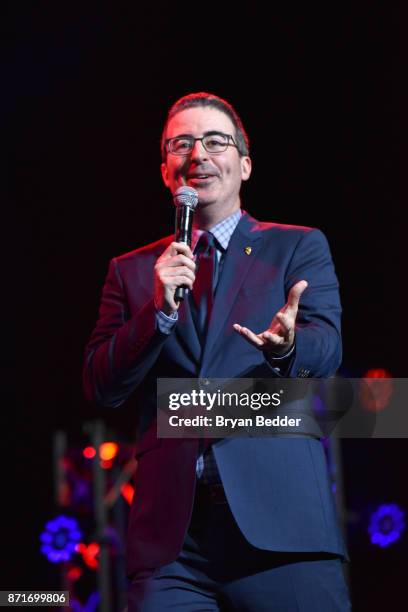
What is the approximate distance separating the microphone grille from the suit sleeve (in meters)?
0.25

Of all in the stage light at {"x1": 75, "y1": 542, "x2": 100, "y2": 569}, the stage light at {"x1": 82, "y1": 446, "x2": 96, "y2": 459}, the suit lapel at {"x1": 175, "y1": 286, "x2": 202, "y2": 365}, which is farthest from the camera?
the stage light at {"x1": 82, "y1": 446, "x2": 96, "y2": 459}

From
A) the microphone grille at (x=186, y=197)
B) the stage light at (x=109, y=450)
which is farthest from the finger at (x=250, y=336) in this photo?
the stage light at (x=109, y=450)

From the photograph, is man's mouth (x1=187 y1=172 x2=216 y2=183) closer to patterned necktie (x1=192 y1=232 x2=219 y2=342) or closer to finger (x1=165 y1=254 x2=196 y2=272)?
patterned necktie (x1=192 y1=232 x2=219 y2=342)

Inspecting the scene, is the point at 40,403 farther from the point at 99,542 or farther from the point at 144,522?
the point at 144,522

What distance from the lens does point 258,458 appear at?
1901 millimetres

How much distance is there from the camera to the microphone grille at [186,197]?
6.66 ft

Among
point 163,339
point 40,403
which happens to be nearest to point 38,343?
point 40,403

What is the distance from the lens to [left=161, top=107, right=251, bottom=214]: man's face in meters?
→ 2.23

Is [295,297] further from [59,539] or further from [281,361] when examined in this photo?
[59,539]

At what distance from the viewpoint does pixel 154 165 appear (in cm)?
503

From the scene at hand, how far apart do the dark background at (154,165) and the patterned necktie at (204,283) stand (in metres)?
2.62

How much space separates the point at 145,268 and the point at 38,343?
131 inches

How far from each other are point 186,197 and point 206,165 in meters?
0.23

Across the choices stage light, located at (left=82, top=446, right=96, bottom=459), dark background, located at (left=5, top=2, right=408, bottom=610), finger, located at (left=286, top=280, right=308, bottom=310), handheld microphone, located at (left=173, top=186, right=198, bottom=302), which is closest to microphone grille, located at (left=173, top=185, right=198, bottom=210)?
handheld microphone, located at (left=173, top=186, right=198, bottom=302)
